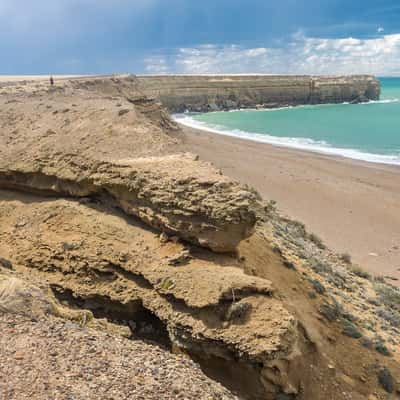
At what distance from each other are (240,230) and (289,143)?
35.4 metres

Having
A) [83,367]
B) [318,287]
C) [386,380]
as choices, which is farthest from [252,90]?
[83,367]

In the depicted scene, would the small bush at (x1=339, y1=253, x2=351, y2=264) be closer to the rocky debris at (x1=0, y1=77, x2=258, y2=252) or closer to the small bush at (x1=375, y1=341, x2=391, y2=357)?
the small bush at (x1=375, y1=341, x2=391, y2=357)

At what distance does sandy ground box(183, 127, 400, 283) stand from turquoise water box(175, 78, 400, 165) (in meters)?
4.70

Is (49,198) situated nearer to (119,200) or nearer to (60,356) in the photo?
(119,200)

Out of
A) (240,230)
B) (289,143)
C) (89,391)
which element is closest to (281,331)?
(240,230)

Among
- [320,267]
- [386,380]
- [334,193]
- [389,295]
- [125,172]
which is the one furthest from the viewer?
[334,193]

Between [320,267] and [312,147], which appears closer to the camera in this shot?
[320,267]

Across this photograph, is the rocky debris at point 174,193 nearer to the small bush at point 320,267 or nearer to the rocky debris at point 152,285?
the rocky debris at point 152,285

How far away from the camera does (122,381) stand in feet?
14.7

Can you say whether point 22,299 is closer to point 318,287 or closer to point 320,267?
point 318,287

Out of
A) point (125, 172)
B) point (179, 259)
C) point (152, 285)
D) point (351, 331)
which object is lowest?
point (351, 331)

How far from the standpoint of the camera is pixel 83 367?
4.56 meters

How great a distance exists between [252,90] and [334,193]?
216 ft

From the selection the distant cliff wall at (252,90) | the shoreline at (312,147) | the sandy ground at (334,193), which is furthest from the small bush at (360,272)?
the distant cliff wall at (252,90)
